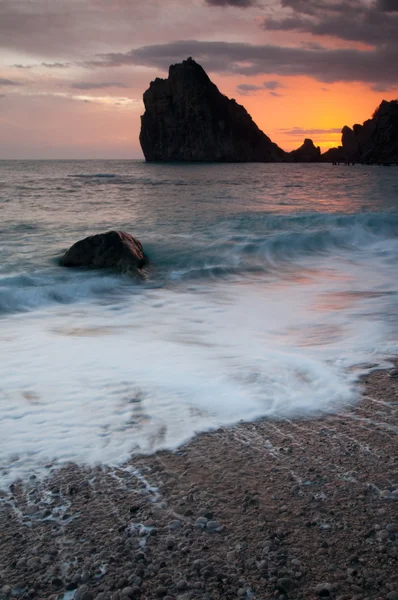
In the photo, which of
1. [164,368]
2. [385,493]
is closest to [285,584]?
[385,493]

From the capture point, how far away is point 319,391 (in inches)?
140

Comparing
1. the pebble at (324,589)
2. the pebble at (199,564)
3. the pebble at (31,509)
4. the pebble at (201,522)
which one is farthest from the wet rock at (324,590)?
the pebble at (31,509)

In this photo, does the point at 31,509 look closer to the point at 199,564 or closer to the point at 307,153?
the point at 199,564

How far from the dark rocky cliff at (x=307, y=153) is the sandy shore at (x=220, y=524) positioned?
150 metres

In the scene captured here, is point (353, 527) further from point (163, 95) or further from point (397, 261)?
point (163, 95)

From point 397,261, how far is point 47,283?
734 centimetres

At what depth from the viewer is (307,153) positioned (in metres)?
143

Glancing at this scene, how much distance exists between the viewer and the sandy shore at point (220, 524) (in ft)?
6.02

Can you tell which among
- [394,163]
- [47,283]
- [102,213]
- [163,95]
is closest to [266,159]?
[163,95]

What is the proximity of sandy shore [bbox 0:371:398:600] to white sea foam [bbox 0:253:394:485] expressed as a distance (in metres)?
0.30

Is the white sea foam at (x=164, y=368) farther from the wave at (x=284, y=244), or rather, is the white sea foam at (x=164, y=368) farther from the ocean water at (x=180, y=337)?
the wave at (x=284, y=244)

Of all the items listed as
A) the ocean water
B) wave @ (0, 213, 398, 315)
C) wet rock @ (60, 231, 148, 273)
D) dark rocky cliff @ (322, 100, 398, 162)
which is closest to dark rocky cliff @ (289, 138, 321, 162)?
dark rocky cliff @ (322, 100, 398, 162)

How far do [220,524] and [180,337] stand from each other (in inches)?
126

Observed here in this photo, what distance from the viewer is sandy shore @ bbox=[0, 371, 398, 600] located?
1.83 meters
